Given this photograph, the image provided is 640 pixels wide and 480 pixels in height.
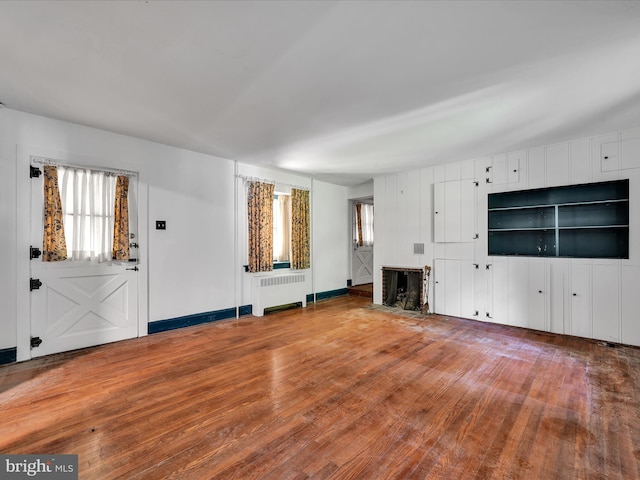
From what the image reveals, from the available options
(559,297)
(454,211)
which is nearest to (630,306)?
(559,297)

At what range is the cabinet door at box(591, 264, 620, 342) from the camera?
12.3ft

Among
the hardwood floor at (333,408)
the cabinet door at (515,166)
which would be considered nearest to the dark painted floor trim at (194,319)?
the hardwood floor at (333,408)

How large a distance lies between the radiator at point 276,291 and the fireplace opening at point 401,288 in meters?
1.75

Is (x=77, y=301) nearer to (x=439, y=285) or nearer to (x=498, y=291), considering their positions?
(x=439, y=285)

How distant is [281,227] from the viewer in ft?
20.2

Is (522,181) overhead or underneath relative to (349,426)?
overhead

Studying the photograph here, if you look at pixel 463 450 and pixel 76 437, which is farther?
pixel 76 437

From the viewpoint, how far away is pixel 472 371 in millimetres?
2973

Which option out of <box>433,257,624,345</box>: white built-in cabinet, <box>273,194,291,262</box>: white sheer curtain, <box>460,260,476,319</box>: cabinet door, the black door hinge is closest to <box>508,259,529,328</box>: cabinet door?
<box>433,257,624,345</box>: white built-in cabinet

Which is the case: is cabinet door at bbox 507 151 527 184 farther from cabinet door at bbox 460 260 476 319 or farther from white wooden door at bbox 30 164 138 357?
white wooden door at bbox 30 164 138 357

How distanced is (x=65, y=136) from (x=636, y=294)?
7.42 m

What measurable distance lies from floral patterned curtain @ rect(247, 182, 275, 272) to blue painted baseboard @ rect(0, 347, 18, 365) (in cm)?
305

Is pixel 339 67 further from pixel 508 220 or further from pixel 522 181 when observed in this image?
pixel 508 220

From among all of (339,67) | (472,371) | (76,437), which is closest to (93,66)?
(339,67)
